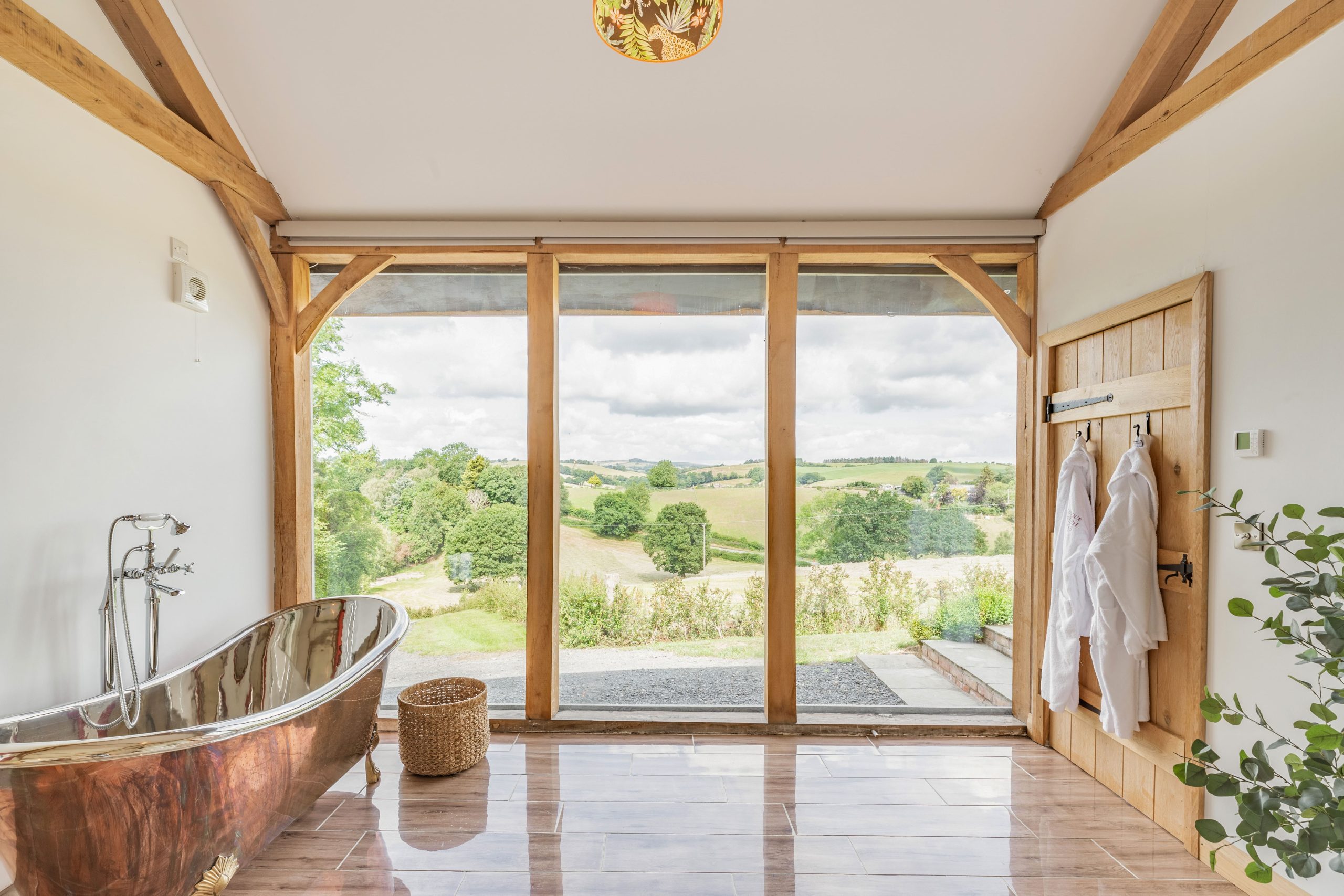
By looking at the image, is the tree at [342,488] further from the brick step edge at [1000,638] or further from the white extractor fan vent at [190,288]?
the brick step edge at [1000,638]

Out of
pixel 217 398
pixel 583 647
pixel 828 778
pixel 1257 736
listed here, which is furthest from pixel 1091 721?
pixel 217 398

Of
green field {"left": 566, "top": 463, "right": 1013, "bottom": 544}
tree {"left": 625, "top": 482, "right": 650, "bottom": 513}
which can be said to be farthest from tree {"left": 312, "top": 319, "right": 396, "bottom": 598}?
tree {"left": 625, "top": 482, "right": 650, "bottom": 513}

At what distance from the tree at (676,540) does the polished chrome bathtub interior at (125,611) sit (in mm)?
2014

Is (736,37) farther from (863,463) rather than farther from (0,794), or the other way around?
(0,794)

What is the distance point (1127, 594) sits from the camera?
2537mm

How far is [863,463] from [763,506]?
57cm

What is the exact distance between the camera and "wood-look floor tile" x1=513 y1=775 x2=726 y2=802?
2740 millimetres

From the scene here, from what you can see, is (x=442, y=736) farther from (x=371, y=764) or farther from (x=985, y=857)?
(x=985, y=857)

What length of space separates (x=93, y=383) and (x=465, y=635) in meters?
1.97

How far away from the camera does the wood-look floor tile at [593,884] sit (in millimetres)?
2152

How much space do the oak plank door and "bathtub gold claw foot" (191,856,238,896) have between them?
10.2 feet

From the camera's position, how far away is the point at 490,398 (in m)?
3.63

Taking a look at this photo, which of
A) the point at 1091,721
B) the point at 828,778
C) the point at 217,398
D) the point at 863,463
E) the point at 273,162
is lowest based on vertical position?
the point at 828,778

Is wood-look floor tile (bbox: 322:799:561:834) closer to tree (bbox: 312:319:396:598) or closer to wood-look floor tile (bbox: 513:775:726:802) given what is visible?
wood-look floor tile (bbox: 513:775:726:802)
